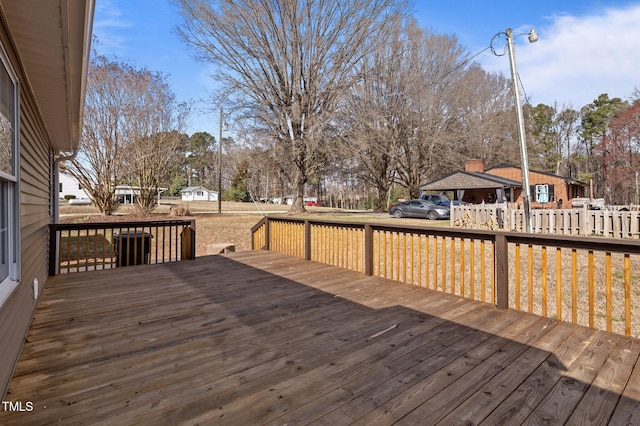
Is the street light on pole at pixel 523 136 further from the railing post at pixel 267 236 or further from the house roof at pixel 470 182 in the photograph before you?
the house roof at pixel 470 182

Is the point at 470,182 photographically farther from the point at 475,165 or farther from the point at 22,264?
the point at 22,264

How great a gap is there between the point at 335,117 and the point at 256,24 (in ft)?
16.0

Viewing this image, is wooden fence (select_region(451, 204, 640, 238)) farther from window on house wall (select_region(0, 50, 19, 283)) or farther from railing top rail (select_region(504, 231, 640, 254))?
window on house wall (select_region(0, 50, 19, 283))

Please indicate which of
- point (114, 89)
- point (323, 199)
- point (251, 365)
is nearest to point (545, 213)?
point (251, 365)

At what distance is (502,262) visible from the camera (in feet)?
10.8

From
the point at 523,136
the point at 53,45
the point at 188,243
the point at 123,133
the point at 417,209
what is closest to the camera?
the point at 53,45

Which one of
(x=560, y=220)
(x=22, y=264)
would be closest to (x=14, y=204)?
(x=22, y=264)

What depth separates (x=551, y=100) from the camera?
32281 mm

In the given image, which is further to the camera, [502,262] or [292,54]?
[292,54]

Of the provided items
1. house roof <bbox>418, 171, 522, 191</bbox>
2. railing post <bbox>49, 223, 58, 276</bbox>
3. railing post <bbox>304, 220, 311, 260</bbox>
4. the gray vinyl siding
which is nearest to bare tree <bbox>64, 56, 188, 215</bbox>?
railing post <bbox>49, 223, 58, 276</bbox>

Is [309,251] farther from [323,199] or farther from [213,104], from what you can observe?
[323,199]

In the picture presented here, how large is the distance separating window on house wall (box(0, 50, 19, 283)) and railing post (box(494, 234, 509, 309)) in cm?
396

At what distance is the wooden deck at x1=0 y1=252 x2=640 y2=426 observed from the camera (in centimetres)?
169

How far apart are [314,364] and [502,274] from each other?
2.16 metres
